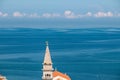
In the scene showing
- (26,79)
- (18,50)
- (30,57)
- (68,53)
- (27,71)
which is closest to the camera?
(26,79)

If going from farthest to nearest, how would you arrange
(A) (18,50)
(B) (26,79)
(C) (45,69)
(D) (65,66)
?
(A) (18,50) → (D) (65,66) → (B) (26,79) → (C) (45,69)

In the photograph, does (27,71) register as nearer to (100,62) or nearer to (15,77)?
(15,77)

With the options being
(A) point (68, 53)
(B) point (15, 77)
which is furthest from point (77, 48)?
(B) point (15, 77)

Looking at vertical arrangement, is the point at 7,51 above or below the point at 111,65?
above

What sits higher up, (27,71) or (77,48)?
(77,48)

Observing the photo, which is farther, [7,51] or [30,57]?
[7,51]

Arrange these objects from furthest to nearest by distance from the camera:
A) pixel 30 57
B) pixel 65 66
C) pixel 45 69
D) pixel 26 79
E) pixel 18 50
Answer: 1. pixel 18 50
2. pixel 30 57
3. pixel 65 66
4. pixel 26 79
5. pixel 45 69

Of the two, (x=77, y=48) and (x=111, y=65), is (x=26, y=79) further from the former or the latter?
(x=77, y=48)

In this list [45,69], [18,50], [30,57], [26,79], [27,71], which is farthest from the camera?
[18,50]

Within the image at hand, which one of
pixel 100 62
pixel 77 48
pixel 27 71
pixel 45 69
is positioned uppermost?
pixel 77 48

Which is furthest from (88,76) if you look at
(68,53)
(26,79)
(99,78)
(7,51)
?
(7,51)
